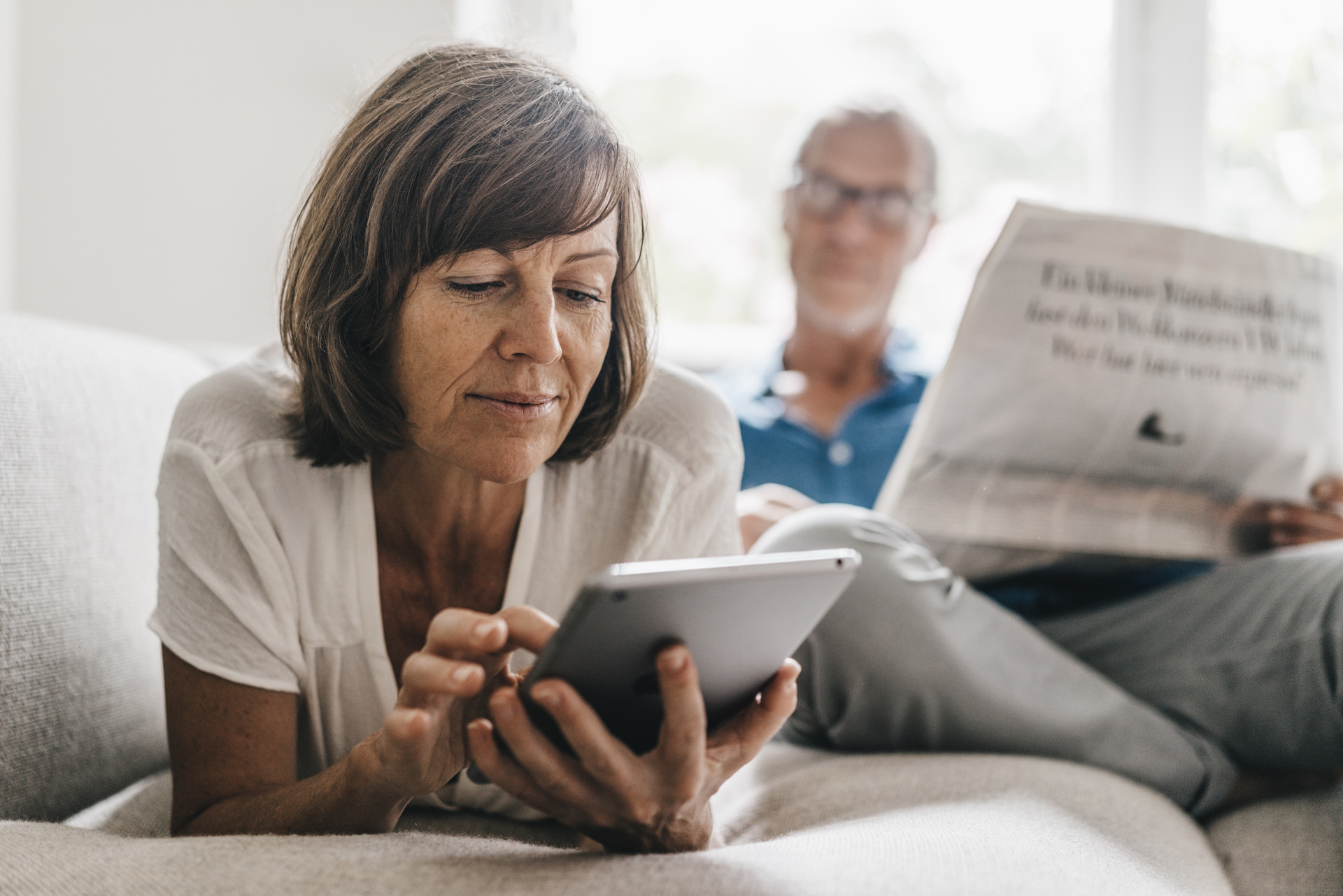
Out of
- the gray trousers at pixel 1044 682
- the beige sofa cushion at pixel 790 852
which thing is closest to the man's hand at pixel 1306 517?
the gray trousers at pixel 1044 682

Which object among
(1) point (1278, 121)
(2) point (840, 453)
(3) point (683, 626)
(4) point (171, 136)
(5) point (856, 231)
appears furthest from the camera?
(1) point (1278, 121)

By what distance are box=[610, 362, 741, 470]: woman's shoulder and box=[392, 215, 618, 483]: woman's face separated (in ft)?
0.44

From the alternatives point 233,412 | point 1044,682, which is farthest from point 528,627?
point 1044,682

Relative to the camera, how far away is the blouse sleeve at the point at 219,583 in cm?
68

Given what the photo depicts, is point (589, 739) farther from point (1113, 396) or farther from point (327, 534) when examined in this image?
point (1113, 396)

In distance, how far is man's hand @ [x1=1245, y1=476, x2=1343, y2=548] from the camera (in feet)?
3.66

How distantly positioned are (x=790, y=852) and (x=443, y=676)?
228 mm

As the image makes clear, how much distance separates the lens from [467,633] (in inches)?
19.1

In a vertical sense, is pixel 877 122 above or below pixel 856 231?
above

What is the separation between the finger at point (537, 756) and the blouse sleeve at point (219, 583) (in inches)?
10.4

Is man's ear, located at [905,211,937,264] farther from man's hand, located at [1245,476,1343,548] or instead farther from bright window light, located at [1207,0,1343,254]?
bright window light, located at [1207,0,1343,254]

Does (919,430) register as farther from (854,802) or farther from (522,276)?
(522,276)

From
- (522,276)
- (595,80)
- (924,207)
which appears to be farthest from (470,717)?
(595,80)

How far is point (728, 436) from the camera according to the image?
82cm
